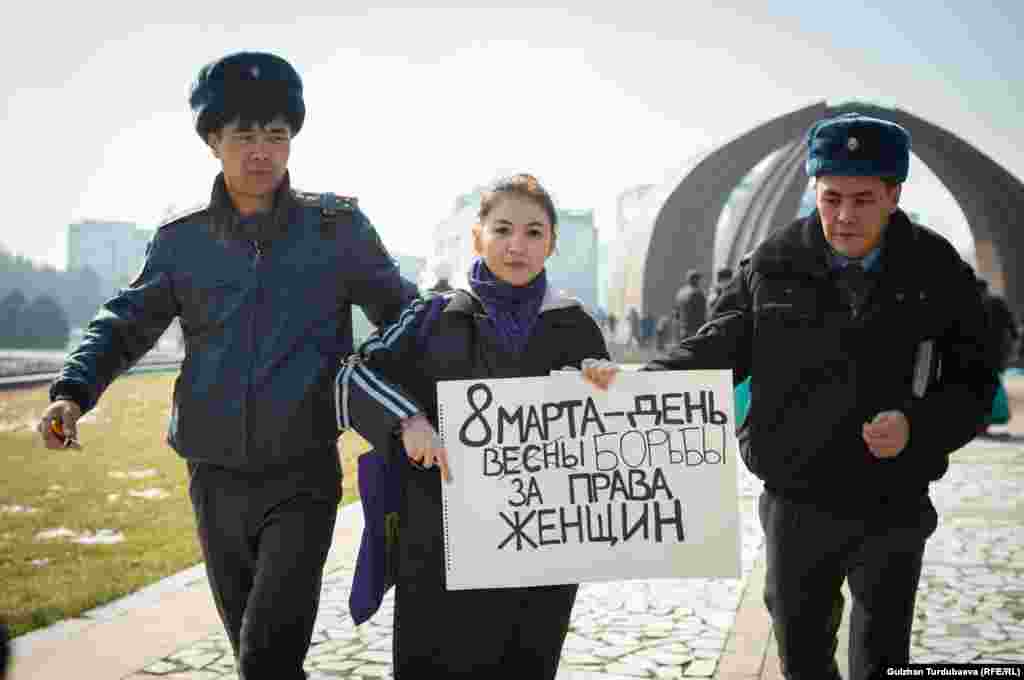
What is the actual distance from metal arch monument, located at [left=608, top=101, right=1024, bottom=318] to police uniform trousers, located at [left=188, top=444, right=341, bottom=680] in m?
27.4

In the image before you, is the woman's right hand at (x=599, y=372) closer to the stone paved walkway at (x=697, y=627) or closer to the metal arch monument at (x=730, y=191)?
the stone paved walkway at (x=697, y=627)

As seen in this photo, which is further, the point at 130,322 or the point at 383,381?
the point at 130,322

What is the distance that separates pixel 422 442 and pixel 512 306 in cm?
44

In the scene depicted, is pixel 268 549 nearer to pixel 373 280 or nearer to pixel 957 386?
pixel 373 280

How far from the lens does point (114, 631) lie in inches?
173

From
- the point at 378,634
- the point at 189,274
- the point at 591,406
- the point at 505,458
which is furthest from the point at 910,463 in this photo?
the point at 378,634

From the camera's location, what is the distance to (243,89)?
273 centimetres

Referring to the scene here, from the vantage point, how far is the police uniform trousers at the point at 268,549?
2459 mm

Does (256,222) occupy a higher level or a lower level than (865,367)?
higher

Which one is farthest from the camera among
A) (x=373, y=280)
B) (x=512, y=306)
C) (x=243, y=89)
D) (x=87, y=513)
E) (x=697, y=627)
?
(x=87, y=513)

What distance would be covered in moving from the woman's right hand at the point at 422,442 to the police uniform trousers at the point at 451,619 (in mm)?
113

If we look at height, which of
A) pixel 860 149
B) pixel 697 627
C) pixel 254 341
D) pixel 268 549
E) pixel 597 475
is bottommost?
pixel 697 627

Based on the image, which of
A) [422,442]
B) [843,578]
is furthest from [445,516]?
[843,578]

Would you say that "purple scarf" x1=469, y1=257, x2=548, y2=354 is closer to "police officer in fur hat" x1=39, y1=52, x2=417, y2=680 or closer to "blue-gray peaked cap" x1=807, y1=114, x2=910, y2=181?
"police officer in fur hat" x1=39, y1=52, x2=417, y2=680
